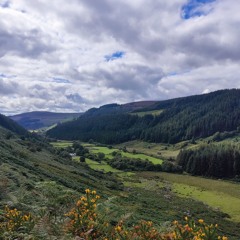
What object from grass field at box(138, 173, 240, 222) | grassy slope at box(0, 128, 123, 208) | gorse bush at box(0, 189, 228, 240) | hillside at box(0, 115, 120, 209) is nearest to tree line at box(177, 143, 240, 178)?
grass field at box(138, 173, 240, 222)

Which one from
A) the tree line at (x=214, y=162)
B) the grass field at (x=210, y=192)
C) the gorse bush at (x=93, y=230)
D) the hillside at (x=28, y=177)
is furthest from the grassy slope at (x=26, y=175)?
the tree line at (x=214, y=162)

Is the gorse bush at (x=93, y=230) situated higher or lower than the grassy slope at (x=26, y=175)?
higher

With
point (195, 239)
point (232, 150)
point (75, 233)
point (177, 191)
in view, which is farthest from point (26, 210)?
point (232, 150)

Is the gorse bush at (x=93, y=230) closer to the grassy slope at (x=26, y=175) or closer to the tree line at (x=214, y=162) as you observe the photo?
the grassy slope at (x=26, y=175)

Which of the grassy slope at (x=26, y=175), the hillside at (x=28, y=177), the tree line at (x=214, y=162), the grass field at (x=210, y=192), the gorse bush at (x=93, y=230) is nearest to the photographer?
the gorse bush at (x=93, y=230)

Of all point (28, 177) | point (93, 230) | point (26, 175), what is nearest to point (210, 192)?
point (26, 175)

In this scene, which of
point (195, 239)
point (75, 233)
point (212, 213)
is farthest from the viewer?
point (212, 213)

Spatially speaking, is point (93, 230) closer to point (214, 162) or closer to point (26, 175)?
point (26, 175)

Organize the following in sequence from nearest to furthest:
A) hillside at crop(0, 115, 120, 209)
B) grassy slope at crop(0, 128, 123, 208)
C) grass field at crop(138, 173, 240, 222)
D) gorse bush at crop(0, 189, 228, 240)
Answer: gorse bush at crop(0, 189, 228, 240), hillside at crop(0, 115, 120, 209), grassy slope at crop(0, 128, 123, 208), grass field at crop(138, 173, 240, 222)

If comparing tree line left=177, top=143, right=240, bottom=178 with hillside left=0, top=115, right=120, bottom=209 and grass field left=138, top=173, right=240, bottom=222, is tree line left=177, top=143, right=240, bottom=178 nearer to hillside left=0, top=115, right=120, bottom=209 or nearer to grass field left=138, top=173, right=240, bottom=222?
grass field left=138, top=173, right=240, bottom=222

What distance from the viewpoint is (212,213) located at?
64.2 m

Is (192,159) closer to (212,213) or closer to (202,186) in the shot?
(202,186)

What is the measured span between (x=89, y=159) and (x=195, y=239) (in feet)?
467

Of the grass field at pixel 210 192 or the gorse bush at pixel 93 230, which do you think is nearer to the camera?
the gorse bush at pixel 93 230
